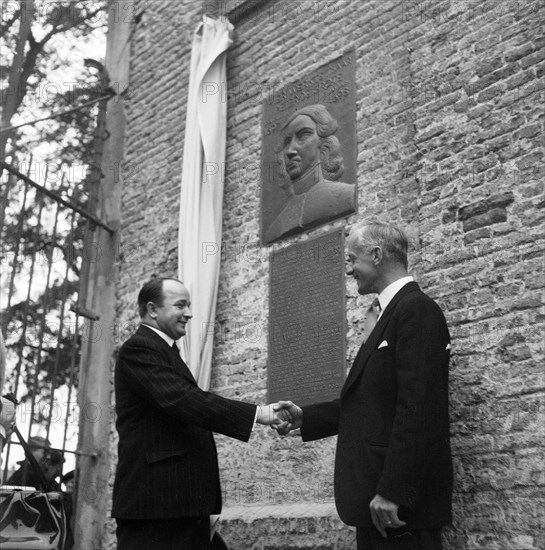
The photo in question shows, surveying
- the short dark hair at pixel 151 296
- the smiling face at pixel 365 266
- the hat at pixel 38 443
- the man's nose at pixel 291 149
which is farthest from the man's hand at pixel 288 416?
the hat at pixel 38 443

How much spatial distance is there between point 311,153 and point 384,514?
344 cm

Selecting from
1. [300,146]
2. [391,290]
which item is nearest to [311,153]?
[300,146]

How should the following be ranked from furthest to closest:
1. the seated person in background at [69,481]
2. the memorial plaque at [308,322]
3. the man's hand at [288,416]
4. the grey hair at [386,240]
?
1. the seated person in background at [69,481]
2. the memorial plaque at [308,322]
3. the man's hand at [288,416]
4. the grey hair at [386,240]

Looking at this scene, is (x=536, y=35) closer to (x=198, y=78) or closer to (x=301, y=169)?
(x=301, y=169)

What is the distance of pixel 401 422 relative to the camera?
3627 millimetres

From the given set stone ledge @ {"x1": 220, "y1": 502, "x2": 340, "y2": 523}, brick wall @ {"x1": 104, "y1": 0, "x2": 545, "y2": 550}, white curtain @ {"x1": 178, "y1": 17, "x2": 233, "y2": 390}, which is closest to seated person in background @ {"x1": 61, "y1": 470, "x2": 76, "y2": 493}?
brick wall @ {"x1": 104, "y1": 0, "x2": 545, "y2": 550}

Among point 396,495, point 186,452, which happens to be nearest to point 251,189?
point 186,452

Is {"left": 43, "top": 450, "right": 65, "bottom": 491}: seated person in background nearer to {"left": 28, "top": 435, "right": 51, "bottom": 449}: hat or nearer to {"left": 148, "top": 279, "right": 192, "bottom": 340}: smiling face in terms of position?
{"left": 28, "top": 435, "right": 51, "bottom": 449}: hat

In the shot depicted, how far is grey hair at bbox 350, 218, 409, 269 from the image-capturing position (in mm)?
4219

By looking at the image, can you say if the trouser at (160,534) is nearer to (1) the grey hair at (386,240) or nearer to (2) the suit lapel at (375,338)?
(2) the suit lapel at (375,338)

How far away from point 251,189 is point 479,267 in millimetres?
2592

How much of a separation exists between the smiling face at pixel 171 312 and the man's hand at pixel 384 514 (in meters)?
1.61

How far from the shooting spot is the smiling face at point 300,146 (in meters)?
6.40

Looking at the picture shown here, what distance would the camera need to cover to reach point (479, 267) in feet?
15.6
